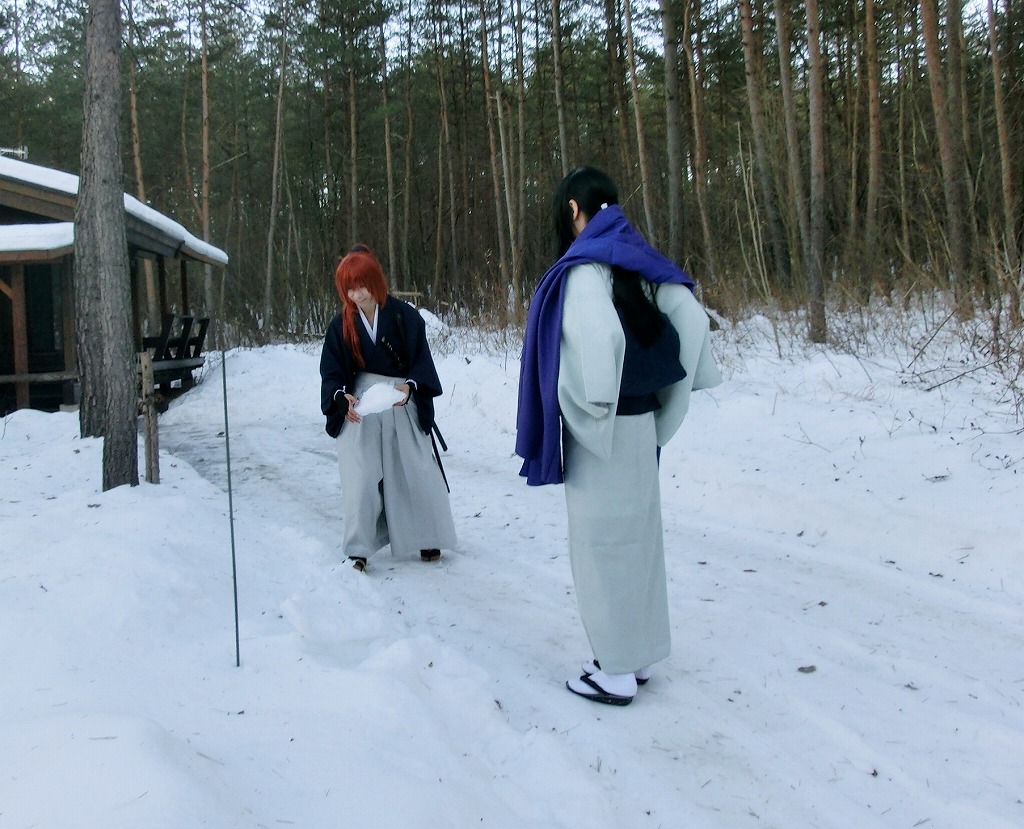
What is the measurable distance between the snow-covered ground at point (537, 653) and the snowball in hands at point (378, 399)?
898mm

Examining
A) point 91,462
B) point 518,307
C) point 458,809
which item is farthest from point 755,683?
point 518,307

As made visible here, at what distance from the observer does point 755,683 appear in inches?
129

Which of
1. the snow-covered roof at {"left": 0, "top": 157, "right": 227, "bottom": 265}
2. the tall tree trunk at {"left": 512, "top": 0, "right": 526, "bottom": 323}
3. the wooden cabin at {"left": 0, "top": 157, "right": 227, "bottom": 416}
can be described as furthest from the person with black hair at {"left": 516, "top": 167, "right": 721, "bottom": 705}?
the snow-covered roof at {"left": 0, "top": 157, "right": 227, "bottom": 265}

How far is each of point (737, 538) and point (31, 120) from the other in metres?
26.9

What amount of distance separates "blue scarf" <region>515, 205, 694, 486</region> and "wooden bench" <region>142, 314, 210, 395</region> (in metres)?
11.0

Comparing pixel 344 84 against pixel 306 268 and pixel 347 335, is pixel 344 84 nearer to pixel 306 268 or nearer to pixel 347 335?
pixel 306 268

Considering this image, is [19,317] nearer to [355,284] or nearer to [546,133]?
[355,284]

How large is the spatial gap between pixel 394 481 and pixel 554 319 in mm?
2257

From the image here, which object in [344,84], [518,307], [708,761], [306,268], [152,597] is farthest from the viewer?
[306,268]

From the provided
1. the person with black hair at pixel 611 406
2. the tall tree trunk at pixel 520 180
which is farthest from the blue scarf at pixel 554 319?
the tall tree trunk at pixel 520 180

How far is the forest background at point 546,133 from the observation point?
12.4 meters

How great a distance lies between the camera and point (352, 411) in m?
4.76

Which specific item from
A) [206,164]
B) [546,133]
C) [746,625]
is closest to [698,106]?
[546,133]

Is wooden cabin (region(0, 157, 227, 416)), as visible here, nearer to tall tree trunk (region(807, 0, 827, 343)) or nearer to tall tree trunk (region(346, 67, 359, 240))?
tall tree trunk (region(346, 67, 359, 240))
